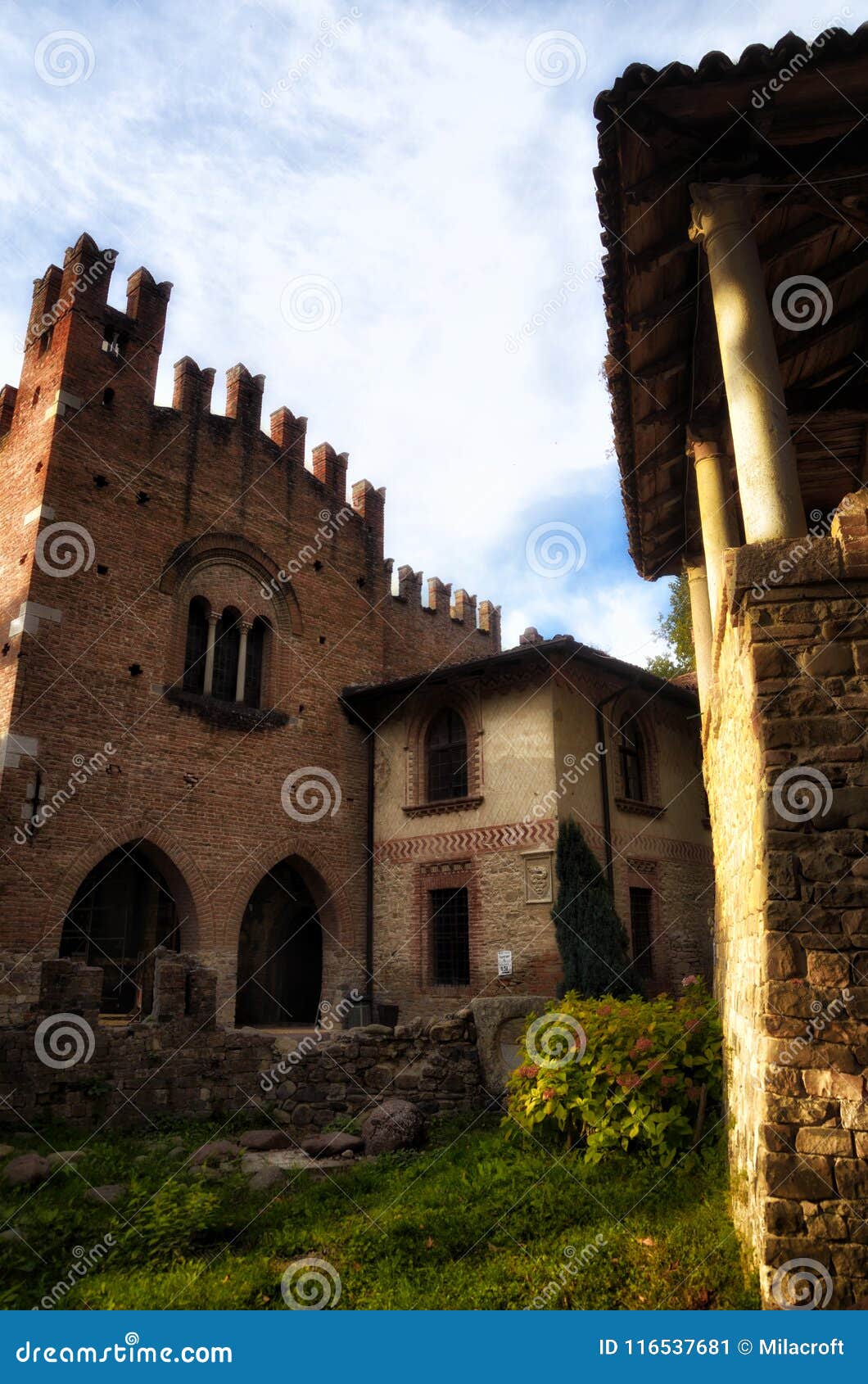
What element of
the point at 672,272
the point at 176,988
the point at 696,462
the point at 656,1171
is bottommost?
the point at 656,1171

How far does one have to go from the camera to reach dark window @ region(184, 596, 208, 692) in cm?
1585

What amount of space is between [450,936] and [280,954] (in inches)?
130

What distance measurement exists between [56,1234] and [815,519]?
29.6ft

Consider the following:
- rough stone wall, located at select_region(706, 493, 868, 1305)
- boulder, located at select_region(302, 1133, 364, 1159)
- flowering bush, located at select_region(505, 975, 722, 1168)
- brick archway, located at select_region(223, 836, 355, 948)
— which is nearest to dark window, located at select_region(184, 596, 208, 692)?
brick archway, located at select_region(223, 836, 355, 948)

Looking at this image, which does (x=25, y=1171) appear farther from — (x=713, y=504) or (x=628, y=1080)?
(x=713, y=504)

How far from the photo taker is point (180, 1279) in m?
5.55

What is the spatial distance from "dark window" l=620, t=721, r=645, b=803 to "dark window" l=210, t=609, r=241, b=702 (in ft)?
24.4

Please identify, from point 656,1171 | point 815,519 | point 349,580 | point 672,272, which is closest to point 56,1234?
point 656,1171

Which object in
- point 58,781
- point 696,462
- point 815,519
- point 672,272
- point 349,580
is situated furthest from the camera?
point 349,580

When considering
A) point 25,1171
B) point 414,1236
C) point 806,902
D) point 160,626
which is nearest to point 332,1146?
point 25,1171

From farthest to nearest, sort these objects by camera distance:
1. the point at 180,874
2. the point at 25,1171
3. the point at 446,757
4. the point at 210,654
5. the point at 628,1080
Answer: the point at 446,757, the point at 210,654, the point at 180,874, the point at 25,1171, the point at 628,1080

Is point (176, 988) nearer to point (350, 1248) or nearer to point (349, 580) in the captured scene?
point (350, 1248)

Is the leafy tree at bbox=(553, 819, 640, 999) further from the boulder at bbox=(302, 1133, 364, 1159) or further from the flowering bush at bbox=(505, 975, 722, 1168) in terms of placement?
the flowering bush at bbox=(505, 975, 722, 1168)

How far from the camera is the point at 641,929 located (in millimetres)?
16109
